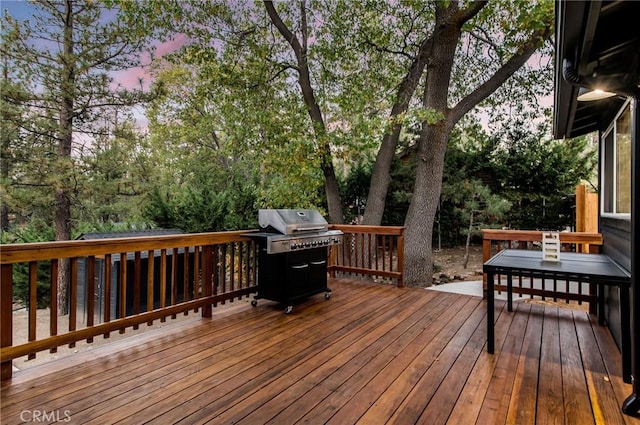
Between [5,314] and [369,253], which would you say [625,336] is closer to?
[369,253]

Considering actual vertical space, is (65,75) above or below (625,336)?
above

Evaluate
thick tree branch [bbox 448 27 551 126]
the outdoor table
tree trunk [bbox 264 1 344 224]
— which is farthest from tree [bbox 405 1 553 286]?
the outdoor table

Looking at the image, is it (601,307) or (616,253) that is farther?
(601,307)

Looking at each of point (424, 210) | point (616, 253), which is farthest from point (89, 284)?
point (424, 210)

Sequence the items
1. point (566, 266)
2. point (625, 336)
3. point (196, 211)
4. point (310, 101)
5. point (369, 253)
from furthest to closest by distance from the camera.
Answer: point (196, 211) < point (310, 101) < point (369, 253) < point (566, 266) < point (625, 336)

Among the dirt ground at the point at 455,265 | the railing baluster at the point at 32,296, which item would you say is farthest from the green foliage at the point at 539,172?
the railing baluster at the point at 32,296

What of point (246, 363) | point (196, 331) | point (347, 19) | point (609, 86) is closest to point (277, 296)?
point (196, 331)

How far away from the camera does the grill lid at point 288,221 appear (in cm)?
374

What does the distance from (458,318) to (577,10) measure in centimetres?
295

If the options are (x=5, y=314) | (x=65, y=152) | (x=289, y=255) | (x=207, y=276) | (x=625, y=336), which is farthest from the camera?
(x=65, y=152)

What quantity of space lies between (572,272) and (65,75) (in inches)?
368

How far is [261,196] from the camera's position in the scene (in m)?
7.77

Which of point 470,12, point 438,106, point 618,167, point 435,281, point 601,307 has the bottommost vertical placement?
point 435,281

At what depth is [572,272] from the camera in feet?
8.14
